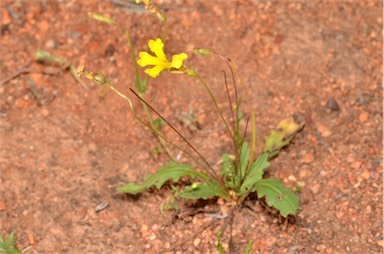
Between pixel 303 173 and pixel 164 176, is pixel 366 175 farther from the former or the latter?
pixel 164 176

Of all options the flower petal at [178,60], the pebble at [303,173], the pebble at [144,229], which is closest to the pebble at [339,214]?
the pebble at [303,173]

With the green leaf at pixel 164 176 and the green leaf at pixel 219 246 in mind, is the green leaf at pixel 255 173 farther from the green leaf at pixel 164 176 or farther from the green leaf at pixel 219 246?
the green leaf at pixel 219 246

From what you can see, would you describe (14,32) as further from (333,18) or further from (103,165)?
(333,18)

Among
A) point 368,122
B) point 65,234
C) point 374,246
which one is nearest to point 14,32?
point 65,234

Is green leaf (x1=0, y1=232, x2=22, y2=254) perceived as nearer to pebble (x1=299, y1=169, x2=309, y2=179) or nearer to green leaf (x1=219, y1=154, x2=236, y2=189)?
green leaf (x1=219, y1=154, x2=236, y2=189)

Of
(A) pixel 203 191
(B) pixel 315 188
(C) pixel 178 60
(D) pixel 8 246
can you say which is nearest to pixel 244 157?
(A) pixel 203 191

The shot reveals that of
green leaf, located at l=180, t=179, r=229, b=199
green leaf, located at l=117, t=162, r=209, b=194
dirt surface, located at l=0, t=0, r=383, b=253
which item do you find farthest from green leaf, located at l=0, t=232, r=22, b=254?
green leaf, located at l=180, t=179, r=229, b=199
